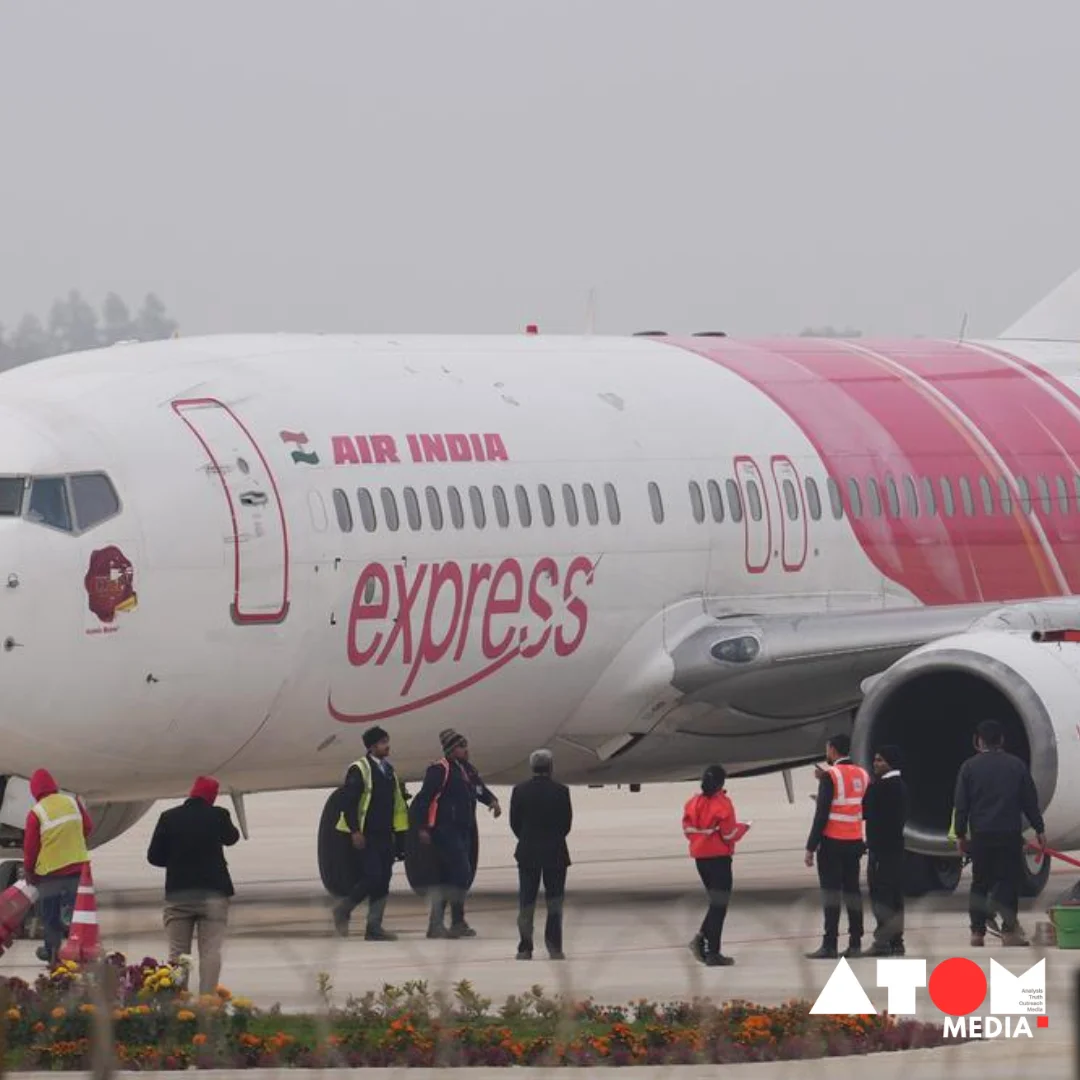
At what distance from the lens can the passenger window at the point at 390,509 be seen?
27.2 meters

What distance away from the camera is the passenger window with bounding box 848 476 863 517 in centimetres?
3103

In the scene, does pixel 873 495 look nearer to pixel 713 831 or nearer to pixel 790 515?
pixel 790 515

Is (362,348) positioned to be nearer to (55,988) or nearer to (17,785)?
(17,785)

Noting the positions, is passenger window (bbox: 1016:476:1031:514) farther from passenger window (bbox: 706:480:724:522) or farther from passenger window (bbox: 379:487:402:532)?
passenger window (bbox: 379:487:402:532)

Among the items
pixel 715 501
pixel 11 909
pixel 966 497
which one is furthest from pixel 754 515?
pixel 11 909

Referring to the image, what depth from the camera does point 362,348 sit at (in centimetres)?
2869

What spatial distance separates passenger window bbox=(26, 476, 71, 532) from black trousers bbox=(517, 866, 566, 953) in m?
4.32

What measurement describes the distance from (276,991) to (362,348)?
776 centimetres

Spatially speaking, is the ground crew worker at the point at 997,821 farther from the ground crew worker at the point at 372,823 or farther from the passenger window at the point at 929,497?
the passenger window at the point at 929,497

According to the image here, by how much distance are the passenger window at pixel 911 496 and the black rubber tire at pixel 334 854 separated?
20.5 ft

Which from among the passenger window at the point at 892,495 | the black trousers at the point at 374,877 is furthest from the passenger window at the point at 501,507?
the passenger window at the point at 892,495

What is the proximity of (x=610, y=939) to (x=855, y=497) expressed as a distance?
5.96 m

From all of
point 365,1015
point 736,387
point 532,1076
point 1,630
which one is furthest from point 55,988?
point 736,387

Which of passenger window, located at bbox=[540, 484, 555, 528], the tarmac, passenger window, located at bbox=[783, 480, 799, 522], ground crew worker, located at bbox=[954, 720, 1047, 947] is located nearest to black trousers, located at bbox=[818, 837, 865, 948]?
the tarmac
